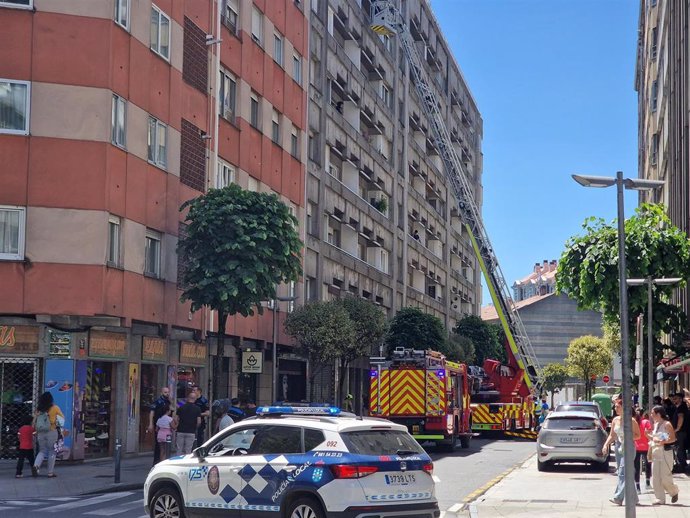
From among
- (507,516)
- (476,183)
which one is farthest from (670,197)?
(476,183)

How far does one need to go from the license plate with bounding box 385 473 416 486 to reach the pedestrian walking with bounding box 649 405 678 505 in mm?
7213

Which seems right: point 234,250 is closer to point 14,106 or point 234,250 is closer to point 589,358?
Result: point 14,106

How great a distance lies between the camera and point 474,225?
50594mm

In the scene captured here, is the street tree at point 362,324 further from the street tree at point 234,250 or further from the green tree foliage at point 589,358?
the green tree foliage at point 589,358

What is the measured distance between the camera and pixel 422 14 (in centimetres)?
7031

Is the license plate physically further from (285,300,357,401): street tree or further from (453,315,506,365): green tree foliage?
(453,315,506,365): green tree foliage

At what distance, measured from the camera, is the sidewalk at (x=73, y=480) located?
789 inches

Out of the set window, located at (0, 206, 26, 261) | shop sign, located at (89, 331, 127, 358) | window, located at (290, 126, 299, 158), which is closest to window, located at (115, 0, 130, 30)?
window, located at (0, 206, 26, 261)

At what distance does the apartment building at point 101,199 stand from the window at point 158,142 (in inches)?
2.2

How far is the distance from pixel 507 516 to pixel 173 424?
34.3 feet

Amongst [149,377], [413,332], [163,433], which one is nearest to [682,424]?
[163,433]

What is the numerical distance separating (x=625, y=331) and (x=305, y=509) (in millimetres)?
5912

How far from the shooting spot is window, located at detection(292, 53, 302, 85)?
43406mm

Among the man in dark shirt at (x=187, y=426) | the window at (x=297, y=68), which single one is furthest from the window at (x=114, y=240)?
the window at (x=297, y=68)
